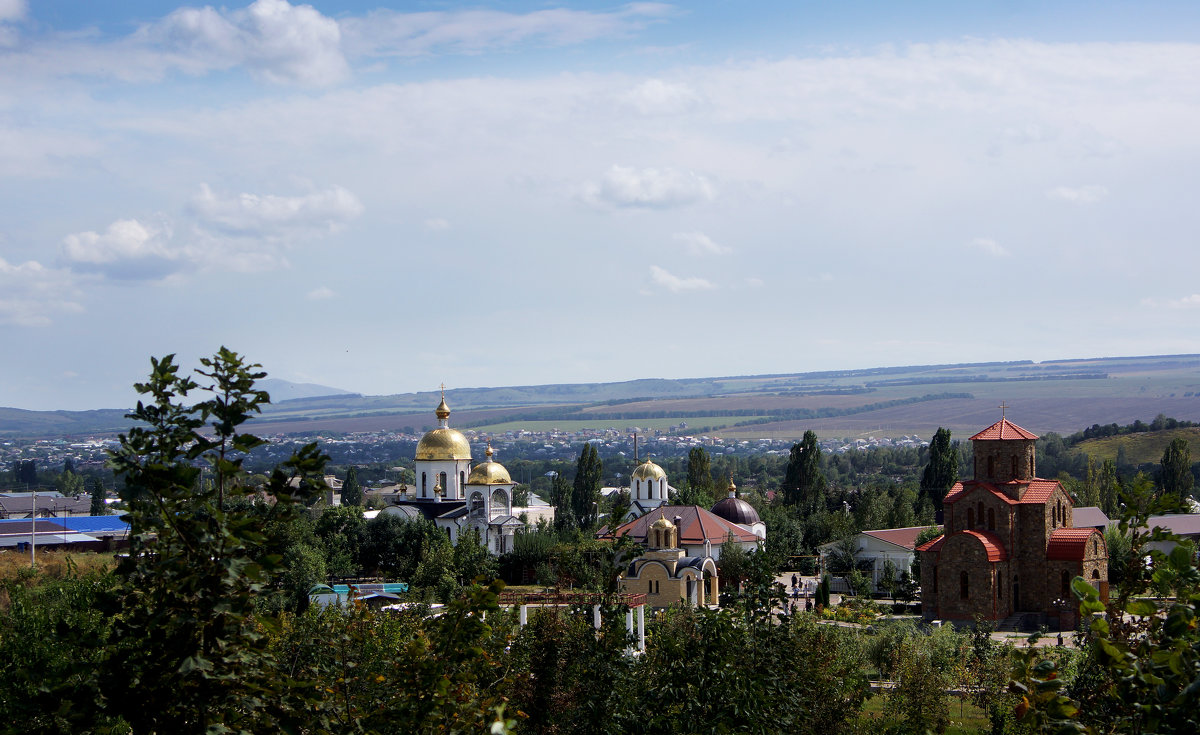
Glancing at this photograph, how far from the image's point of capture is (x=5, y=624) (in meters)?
12.3

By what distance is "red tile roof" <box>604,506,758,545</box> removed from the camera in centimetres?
4262

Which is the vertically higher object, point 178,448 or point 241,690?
point 178,448

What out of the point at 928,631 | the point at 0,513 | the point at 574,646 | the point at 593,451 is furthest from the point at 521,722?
the point at 0,513

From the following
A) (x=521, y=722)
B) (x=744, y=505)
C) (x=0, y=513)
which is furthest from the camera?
(x=0, y=513)

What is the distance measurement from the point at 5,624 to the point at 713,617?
24.6 feet

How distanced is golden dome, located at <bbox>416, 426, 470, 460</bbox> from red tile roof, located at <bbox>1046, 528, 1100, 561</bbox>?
80.5ft

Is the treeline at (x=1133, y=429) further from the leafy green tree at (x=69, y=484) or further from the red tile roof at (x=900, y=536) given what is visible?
the leafy green tree at (x=69, y=484)

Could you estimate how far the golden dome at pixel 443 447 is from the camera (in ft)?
160

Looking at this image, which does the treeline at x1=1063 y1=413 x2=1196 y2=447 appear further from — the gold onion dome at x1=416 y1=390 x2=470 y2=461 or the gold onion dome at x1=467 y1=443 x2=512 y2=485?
the gold onion dome at x1=416 y1=390 x2=470 y2=461

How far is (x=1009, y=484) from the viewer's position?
3278 cm

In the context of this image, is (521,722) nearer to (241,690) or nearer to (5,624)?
(5,624)

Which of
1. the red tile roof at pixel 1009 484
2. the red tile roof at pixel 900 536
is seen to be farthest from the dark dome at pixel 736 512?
the red tile roof at pixel 1009 484

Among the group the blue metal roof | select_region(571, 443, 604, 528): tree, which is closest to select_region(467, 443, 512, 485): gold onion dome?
select_region(571, 443, 604, 528): tree

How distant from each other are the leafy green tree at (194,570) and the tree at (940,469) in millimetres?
49000
